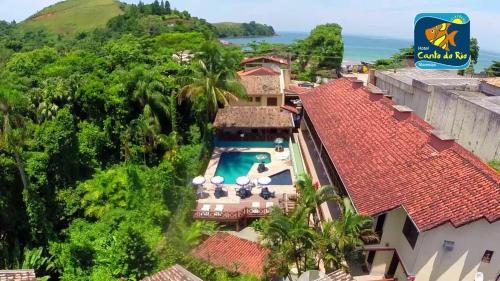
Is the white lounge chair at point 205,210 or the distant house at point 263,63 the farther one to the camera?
the distant house at point 263,63

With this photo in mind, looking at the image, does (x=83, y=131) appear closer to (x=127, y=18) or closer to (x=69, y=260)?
(x=69, y=260)

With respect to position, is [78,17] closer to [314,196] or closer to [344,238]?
[314,196]

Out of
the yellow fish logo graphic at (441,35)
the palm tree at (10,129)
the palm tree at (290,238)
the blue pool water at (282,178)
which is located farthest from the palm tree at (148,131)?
the yellow fish logo graphic at (441,35)

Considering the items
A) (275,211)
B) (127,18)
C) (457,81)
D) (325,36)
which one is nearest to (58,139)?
(275,211)

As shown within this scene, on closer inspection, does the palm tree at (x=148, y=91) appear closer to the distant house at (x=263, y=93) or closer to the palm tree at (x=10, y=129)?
the distant house at (x=263, y=93)

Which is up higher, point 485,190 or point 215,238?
point 485,190
